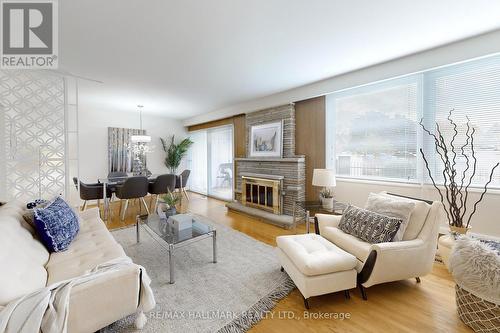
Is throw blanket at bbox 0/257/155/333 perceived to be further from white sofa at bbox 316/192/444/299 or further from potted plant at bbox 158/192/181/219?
white sofa at bbox 316/192/444/299

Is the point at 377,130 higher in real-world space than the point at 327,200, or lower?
higher

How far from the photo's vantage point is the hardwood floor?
5.03 ft

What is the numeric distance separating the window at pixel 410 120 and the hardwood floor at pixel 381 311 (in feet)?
4.61

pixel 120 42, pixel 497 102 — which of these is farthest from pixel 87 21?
pixel 497 102

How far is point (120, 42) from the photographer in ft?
7.64

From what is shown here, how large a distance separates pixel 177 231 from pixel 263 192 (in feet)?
7.52

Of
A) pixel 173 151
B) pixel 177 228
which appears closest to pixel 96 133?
pixel 173 151

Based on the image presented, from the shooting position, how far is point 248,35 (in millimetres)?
2189

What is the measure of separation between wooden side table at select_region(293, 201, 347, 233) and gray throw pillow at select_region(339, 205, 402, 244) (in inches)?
24.3

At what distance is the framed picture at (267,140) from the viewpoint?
4266 millimetres

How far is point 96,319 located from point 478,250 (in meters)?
Result: 2.47

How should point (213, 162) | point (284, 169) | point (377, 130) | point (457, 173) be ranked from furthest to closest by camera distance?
point (213, 162), point (284, 169), point (377, 130), point (457, 173)

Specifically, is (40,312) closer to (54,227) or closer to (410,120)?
(54,227)

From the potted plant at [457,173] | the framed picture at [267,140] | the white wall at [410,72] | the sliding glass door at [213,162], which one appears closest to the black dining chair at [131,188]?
the sliding glass door at [213,162]
